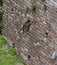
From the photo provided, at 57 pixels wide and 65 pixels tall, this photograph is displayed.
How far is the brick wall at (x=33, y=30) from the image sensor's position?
9.80 m

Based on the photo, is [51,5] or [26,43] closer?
[51,5]

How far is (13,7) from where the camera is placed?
39.4 ft

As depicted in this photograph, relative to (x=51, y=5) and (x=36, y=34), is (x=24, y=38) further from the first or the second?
(x=51, y=5)

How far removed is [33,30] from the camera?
1075 centimetres

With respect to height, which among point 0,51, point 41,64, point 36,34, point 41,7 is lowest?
point 0,51

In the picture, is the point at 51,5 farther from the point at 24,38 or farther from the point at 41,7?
the point at 24,38

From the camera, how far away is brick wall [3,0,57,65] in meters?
9.80

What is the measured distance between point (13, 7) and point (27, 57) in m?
1.99

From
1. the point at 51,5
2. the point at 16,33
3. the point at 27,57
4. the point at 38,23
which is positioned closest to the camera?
the point at 51,5

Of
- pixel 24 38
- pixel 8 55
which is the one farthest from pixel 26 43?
pixel 8 55

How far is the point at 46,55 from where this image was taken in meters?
10.1

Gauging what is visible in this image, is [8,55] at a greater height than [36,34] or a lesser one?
lesser

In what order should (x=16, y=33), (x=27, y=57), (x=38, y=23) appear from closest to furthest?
(x=38, y=23)
(x=27, y=57)
(x=16, y=33)

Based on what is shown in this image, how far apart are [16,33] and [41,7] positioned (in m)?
2.02
